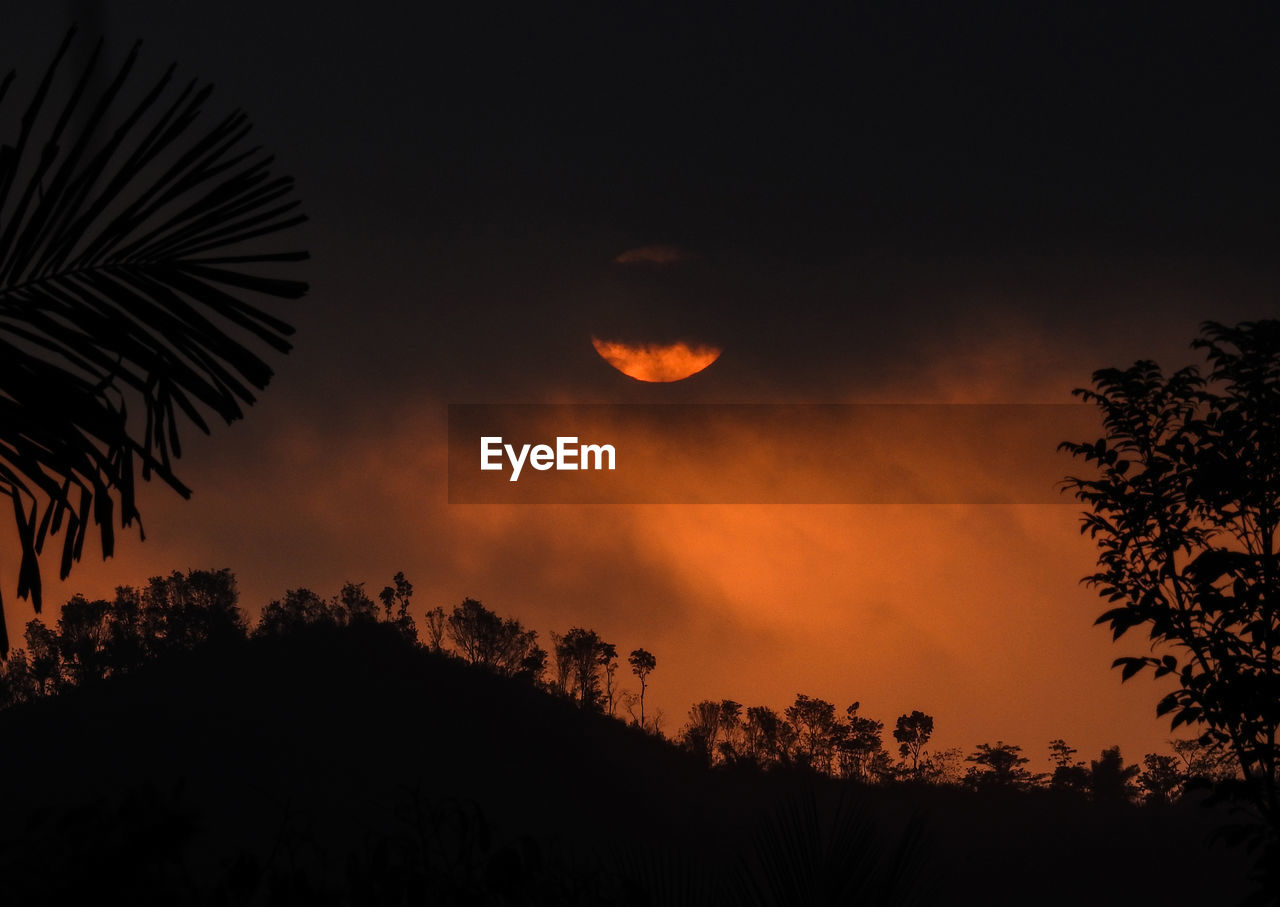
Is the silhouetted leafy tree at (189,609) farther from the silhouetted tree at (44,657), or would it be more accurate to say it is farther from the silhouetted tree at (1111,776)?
the silhouetted tree at (1111,776)

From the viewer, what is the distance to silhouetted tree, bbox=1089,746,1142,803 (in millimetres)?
→ 127500

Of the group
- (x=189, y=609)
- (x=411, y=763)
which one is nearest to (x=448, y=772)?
(x=411, y=763)

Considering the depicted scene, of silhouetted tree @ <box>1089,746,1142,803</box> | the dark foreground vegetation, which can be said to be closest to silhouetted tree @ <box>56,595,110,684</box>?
the dark foreground vegetation

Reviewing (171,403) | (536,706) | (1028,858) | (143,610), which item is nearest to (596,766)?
(536,706)

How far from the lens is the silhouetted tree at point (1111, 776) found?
128 m

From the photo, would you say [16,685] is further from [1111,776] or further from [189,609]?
[1111,776]

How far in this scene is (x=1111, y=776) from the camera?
433 feet

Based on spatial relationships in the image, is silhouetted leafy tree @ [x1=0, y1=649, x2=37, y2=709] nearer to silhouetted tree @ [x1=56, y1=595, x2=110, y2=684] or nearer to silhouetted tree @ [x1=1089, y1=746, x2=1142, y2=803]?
silhouetted tree @ [x1=56, y1=595, x2=110, y2=684]

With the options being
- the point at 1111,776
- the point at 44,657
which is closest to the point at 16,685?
the point at 44,657

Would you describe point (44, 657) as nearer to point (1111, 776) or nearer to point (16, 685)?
point (16, 685)

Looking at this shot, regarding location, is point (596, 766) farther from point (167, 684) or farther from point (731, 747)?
point (167, 684)

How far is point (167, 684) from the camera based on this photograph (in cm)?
11706

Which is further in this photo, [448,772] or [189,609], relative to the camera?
[189,609]

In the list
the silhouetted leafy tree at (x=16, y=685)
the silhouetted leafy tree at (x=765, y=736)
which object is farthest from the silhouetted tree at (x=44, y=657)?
the silhouetted leafy tree at (x=765, y=736)
